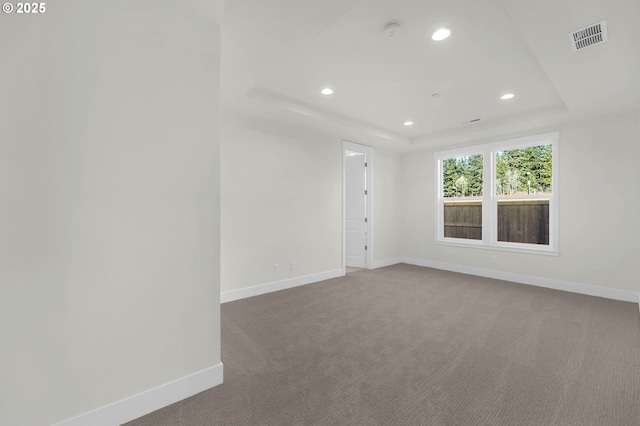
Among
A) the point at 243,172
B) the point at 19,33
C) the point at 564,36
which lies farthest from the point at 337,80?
the point at 19,33

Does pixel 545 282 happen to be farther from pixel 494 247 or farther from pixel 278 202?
pixel 278 202

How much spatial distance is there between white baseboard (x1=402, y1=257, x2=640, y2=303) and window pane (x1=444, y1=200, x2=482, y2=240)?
0.67 metres

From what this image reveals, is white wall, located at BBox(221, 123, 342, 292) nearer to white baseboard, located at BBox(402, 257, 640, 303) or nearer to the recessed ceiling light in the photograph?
white baseboard, located at BBox(402, 257, 640, 303)

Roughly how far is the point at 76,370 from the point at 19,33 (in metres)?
1.77

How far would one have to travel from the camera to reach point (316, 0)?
5.89ft

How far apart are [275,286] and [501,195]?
4486 millimetres

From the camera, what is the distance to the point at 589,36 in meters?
2.16

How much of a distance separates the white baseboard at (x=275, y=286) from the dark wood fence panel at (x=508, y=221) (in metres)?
2.70

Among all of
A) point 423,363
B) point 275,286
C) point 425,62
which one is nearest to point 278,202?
point 275,286

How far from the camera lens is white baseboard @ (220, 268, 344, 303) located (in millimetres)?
3838

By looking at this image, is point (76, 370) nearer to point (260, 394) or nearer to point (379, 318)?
point (260, 394)

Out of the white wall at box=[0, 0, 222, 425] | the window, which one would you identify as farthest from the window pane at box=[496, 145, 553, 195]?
the white wall at box=[0, 0, 222, 425]

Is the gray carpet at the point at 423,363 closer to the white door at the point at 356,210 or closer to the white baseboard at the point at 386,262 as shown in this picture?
the white baseboard at the point at 386,262

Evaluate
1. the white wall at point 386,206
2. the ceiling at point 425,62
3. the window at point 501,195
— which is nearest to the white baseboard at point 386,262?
the white wall at point 386,206
